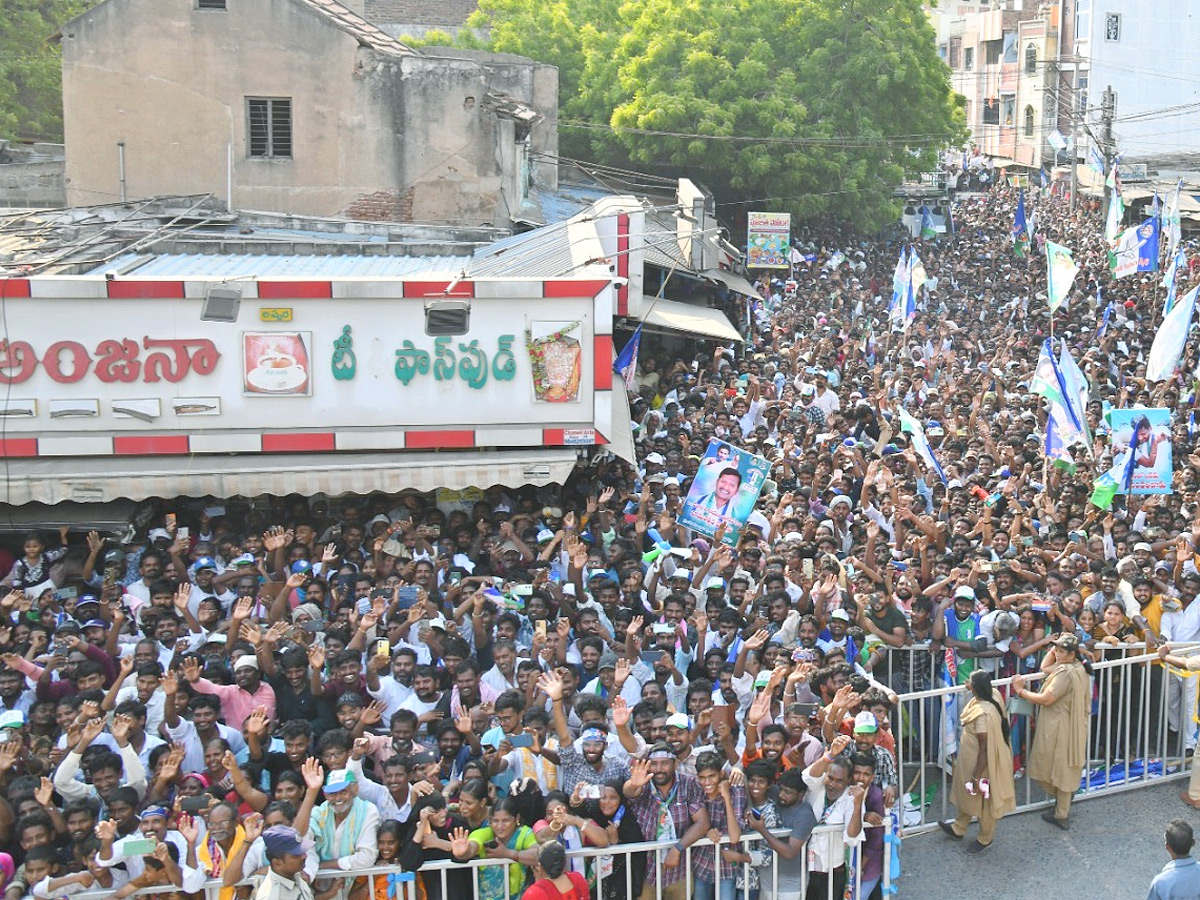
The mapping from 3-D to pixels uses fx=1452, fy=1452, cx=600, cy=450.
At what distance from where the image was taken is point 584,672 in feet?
29.6

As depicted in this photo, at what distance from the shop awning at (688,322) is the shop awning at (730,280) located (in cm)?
209

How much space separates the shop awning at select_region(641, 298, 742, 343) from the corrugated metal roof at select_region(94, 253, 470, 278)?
444cm

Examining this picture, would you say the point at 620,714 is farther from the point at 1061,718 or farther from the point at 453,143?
the point at 453,143

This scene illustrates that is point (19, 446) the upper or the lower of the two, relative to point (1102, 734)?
upper

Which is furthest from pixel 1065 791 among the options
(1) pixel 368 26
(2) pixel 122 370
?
(1) pixel 368 26

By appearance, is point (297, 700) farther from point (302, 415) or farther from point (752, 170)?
point (752, 170)

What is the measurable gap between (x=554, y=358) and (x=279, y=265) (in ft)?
11.5

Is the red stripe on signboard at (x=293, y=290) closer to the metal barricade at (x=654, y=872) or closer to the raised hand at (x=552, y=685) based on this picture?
the raised hand at (x=552, y=685)

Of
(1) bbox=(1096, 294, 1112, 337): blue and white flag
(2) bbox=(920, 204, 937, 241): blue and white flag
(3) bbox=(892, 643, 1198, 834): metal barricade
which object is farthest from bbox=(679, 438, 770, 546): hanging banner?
(2) bbox=(920, 204, 937, 241): blue and white flag

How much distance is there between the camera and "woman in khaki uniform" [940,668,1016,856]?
8328 mm

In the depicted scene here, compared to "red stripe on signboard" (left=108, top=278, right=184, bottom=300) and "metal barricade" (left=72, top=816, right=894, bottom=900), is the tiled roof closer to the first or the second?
"red stripe on signboard" (left=108, top=278, right=184, bottom=300)

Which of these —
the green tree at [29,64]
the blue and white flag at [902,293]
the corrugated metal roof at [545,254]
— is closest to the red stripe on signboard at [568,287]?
the corrugated metal roof at [545,254]

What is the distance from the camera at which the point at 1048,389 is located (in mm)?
13367

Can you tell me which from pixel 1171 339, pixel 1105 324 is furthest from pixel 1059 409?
pixel 1105 324
